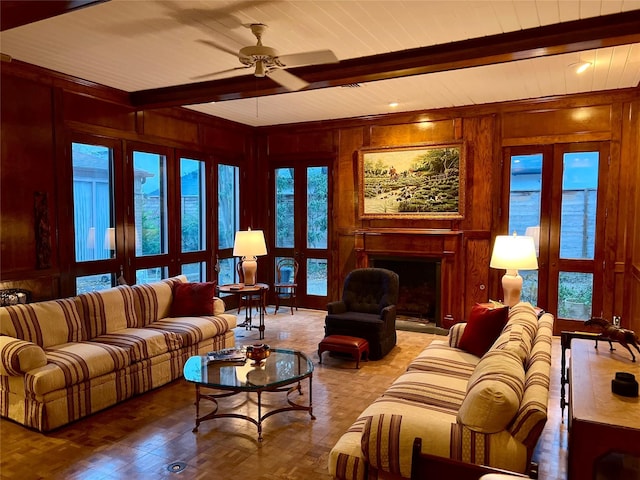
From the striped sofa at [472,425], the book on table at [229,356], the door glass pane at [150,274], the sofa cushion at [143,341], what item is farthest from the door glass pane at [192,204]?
the striped sofa at [472,425]

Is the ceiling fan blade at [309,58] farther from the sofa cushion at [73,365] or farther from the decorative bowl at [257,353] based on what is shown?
the sofa cushion at [73,365]

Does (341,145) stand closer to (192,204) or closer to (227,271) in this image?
(192,204)

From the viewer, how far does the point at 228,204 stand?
23.1 feet

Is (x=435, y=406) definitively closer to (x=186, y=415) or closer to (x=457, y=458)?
(x=457, y=458)

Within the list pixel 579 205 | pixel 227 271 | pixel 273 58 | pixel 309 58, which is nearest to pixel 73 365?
pixel 273 58

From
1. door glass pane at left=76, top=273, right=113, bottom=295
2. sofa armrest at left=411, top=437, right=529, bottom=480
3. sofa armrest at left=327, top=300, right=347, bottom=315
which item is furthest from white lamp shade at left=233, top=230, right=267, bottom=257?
sofa armrest at left=411, top=437, right=529, bottom=480

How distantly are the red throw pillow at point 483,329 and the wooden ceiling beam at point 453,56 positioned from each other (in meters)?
2.01

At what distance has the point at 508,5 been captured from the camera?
2967mm

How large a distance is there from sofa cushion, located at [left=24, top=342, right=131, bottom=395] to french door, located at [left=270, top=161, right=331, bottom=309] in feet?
12.5

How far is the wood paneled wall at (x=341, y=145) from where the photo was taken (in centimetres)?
425

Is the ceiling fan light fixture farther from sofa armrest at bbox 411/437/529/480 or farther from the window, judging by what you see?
the window

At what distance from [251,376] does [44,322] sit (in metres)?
1.87

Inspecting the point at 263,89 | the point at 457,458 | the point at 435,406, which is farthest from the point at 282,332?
the point at 457,458

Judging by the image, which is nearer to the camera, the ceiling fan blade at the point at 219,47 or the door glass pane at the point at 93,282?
the ceiling fan blade at the point at 219,47
